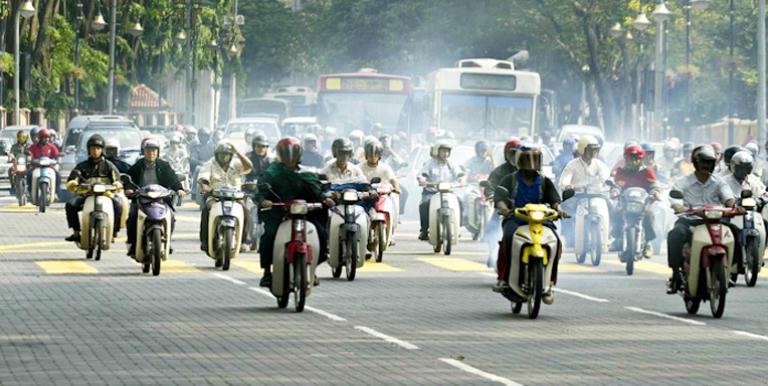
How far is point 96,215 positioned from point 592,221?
5.75 meters

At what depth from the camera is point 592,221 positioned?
24.4 m

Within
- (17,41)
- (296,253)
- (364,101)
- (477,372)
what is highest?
(17,41)

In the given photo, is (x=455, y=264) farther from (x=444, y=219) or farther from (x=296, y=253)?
(x=296, y=253)

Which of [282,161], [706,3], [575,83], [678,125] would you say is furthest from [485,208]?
[678,125]

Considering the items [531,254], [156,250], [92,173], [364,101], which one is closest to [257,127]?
[364,101]

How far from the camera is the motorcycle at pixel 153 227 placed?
21625 millimetres

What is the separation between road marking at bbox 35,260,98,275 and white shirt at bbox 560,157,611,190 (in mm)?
5680

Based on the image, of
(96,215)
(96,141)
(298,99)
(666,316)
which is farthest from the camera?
(298,99)

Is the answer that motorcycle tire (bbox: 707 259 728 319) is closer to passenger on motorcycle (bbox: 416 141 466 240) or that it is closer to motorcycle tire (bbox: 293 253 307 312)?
motorcycle tire (bbox: 293 253 307 312)

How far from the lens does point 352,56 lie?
84.7m

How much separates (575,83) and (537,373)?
71.9 m

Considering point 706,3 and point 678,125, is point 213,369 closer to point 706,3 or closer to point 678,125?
point 706,3

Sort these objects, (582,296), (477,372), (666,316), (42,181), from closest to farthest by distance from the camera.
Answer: (477,372) → (666,316) → (582,296) → (42,181)

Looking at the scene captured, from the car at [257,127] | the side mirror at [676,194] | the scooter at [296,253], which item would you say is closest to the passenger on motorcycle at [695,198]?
the side mirror at [676,194]
